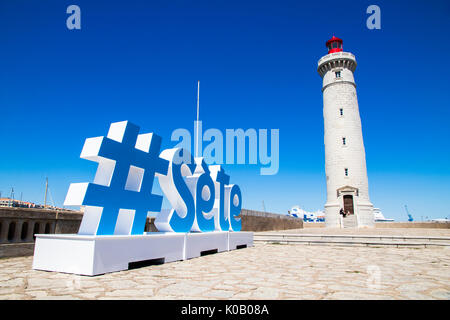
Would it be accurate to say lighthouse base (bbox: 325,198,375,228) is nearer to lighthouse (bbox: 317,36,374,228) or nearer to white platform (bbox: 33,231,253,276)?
lighthouse (bbox: 317,36,374,228)

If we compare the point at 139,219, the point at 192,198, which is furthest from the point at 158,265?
the point at 192,198

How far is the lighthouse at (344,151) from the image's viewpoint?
31.5m

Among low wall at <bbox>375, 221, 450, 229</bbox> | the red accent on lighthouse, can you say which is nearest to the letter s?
low wall at <bbox>375, 221, 450, 229</bbox>

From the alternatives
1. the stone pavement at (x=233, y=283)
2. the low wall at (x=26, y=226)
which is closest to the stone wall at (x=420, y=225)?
the stone pavement at (x=233, y=283)

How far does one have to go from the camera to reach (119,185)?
258 inches

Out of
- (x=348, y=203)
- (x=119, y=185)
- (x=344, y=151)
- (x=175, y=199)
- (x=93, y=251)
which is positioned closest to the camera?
(x=93, y=251)

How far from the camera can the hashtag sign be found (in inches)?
236

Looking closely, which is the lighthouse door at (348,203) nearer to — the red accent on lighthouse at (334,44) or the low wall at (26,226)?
the red accent on lighthouse at (334,44)

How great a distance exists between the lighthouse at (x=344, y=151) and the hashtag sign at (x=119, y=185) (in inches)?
1132

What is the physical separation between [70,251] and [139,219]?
5.89 feet

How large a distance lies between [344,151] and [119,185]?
3038cm

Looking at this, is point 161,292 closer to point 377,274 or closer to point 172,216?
point 172,216

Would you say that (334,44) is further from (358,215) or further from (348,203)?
(358,215)

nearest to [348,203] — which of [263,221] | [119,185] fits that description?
[263,221]
